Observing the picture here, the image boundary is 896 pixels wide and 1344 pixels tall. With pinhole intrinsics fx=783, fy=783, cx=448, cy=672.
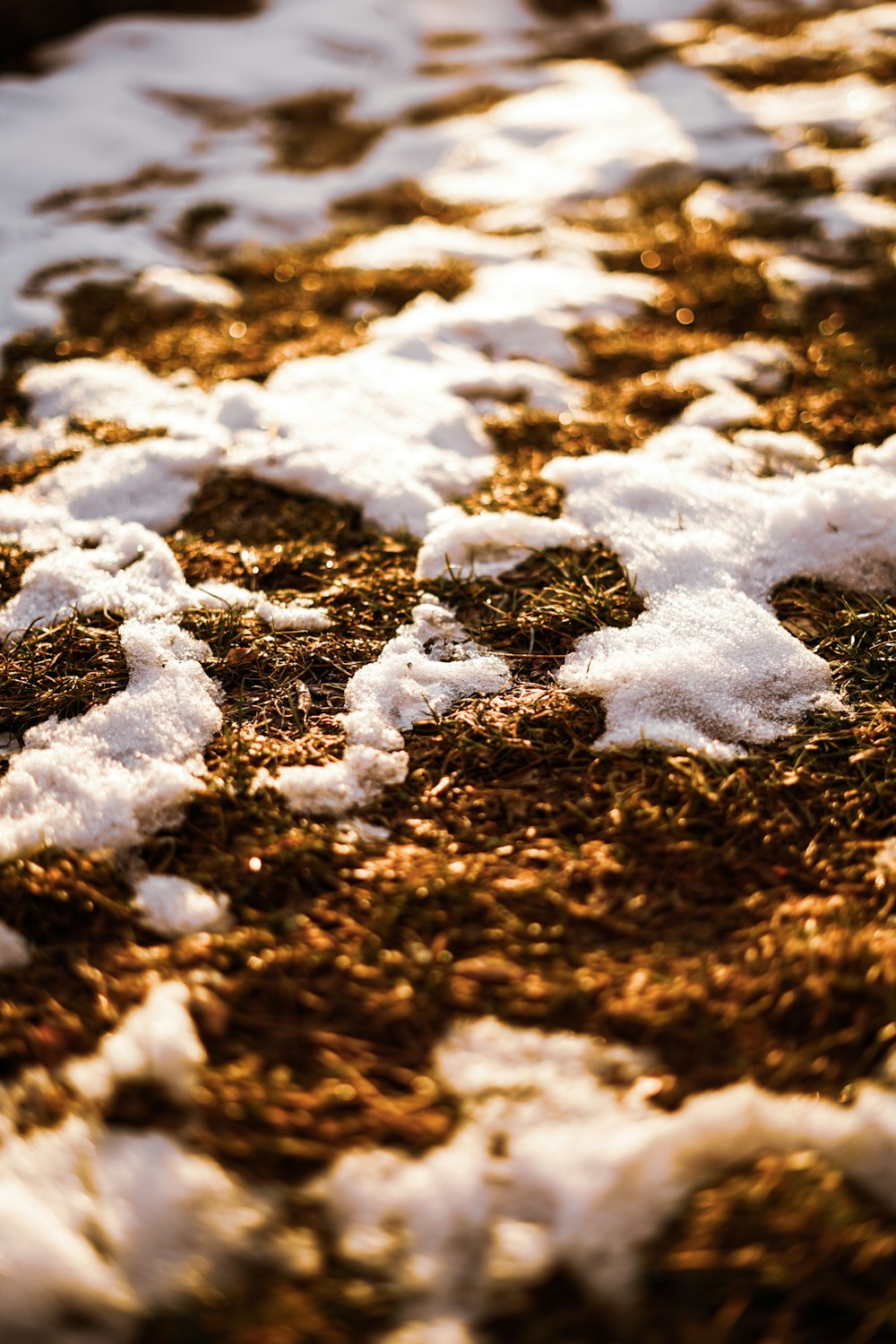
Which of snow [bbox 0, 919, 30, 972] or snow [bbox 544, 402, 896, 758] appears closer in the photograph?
snow [bbox 0, 919, 30, 972]

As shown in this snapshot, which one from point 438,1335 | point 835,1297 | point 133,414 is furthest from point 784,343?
point 438,1335

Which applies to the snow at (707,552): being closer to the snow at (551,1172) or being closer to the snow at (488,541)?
the snow at (488,541)

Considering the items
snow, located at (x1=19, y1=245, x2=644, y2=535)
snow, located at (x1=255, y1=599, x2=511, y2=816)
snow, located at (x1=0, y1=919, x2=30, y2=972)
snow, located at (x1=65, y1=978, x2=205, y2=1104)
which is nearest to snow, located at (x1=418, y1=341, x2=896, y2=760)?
snow, located at (x1=255, y1=599, x2=511, y2=816)

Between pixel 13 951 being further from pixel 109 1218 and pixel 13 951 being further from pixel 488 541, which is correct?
pixel 488 541

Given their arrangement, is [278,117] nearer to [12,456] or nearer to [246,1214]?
[12,456]

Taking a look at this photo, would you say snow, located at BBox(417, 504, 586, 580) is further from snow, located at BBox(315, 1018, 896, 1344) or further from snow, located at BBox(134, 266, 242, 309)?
snow, located at BBox(134, 266, 242, 309)

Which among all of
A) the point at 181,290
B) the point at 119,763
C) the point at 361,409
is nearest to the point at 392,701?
the point at 119,763

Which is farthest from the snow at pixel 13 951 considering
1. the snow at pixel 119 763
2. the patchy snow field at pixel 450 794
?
the snow at pixel 119 763

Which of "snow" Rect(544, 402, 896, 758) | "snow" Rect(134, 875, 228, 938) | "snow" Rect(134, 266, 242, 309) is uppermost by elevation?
"snow" Rect(134, 266, 242, 309)
